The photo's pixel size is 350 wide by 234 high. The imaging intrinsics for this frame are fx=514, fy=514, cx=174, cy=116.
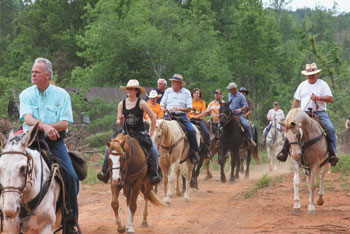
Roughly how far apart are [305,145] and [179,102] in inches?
146

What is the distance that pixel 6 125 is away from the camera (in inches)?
719

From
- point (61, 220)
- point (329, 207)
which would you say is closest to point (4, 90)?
point (329, 207)

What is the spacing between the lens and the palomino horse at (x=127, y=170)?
8430 millimetres

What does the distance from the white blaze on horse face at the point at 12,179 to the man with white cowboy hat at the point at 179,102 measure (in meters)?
8.15

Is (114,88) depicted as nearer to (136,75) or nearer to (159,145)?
(136,75)

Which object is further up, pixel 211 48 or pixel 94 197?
→ pixel 211 48

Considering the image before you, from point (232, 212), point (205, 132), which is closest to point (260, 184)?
point (205, 132)

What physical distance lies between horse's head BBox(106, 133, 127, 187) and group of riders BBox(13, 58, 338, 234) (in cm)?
43

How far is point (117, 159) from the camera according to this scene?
8.41m

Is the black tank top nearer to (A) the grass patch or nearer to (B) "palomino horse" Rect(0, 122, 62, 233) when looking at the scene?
(B) "palomino horse" Rect(0, 122, 62, 233)

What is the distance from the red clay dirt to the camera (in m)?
9.26

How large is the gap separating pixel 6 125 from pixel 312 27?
3657 inches

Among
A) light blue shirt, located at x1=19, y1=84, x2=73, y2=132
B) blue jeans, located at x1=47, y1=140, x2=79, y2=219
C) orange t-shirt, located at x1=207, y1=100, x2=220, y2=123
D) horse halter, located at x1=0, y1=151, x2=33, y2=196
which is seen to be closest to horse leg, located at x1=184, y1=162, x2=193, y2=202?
orange t-shirt, located at x1=207, y1=100, x2=220, y2=123

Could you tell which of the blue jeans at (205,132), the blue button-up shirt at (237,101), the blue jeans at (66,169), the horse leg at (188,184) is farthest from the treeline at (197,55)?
the blue jeans at (66,169)
